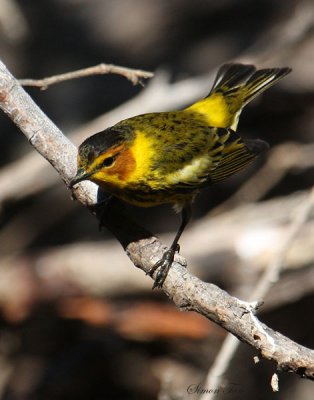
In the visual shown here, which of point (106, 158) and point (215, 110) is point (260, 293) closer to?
point (106, 158)

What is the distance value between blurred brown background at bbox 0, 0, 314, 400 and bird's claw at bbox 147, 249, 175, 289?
5.22 ft

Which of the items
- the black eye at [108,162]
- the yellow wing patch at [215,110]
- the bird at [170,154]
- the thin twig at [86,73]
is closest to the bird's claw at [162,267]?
the bird at [170,154]

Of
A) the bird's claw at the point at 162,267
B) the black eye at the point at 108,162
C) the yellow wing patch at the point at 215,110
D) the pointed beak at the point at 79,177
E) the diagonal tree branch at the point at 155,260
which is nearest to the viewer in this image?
the diagonal tree branch at the point at 155,260

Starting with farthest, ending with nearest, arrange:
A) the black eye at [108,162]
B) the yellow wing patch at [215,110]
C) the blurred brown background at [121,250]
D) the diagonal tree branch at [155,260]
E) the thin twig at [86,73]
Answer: the blurred brown background at [121,250] → the yellow wing patch at [215,110] → the black eye at [108,162] → the thin twig at [86,73] → the diagonal tree branch at [155,260]

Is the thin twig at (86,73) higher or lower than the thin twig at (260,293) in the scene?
higher

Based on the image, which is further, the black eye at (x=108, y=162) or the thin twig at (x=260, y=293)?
the black eye at (x=108, y=162)

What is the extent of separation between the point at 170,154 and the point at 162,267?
1.33m

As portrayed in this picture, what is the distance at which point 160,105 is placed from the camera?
6.92 meters

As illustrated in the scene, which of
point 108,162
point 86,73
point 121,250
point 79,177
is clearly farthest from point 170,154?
point 121,250

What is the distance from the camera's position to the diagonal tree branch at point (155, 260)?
379cm

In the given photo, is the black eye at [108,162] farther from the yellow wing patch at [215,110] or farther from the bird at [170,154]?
the yellow wing patch at [215,110]

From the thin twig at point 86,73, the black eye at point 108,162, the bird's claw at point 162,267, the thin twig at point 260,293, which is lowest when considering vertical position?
the thin twig at point 260,293

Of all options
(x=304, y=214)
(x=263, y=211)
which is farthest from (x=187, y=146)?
(x=263, y=211)

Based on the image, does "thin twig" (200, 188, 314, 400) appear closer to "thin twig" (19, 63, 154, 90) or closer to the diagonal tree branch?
the diagonal tree branch
